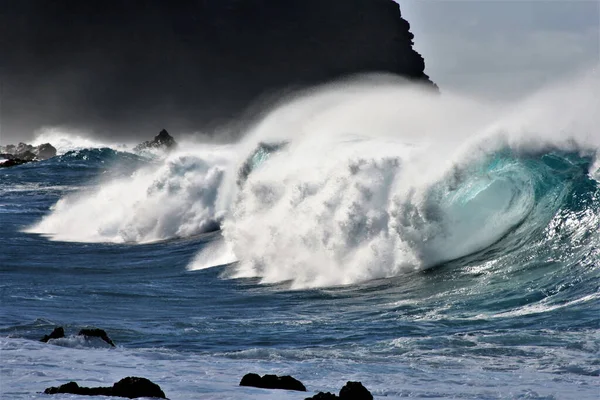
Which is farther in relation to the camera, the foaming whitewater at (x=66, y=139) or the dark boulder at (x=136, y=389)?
the foaming whitewater at (x=66, y=139)

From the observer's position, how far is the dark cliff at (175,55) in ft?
356

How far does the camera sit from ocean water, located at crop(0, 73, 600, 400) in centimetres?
1041

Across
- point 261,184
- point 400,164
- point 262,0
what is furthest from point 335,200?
point 262,0

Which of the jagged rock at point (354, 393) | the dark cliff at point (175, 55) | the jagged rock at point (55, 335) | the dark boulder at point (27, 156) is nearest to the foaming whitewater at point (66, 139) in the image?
the dark cliff at point (175, 55)

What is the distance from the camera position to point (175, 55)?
112125 mm

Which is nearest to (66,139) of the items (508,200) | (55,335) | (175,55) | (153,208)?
(175,55)

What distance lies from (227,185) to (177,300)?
15.6 meters

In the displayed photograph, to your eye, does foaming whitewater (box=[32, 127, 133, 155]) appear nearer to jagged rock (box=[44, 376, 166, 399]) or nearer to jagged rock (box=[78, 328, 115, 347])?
jagged rock (box=[78, 328, 115, 347])

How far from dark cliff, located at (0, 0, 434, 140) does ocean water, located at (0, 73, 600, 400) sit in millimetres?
78280

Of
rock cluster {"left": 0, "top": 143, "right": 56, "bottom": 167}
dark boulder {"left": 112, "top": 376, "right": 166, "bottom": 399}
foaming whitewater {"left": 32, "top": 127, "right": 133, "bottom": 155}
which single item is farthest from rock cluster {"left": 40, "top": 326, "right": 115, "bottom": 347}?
foaming whitewater {"left": 32, "top": 127, "right": 133, "bottom": 155}

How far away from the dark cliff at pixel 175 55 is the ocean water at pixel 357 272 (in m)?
78.3

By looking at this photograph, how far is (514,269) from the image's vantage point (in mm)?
16438

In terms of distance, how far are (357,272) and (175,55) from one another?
318 ft

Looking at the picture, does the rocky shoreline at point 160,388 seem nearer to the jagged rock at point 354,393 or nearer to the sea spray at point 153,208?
the jagged rock at point 354,393
